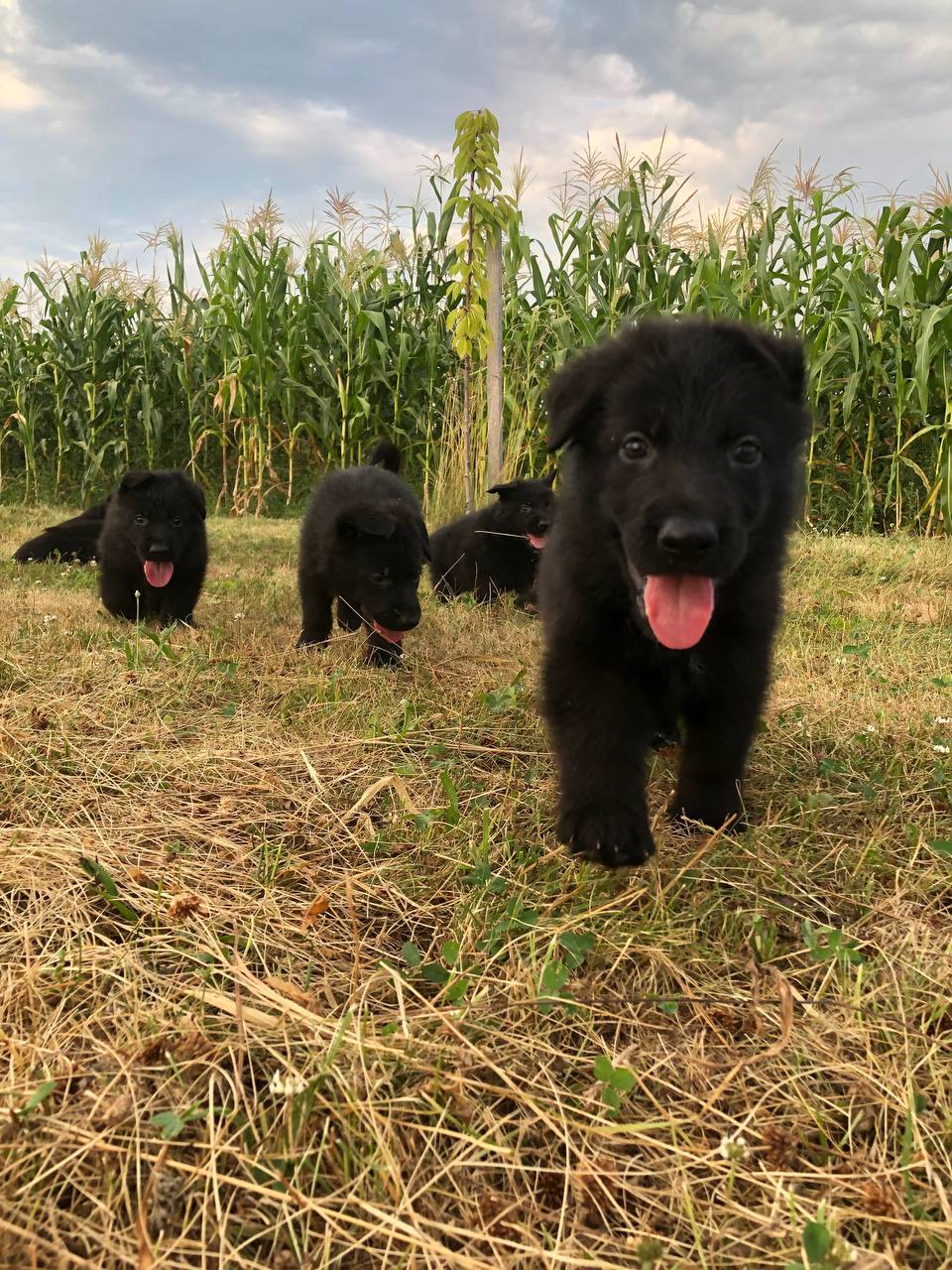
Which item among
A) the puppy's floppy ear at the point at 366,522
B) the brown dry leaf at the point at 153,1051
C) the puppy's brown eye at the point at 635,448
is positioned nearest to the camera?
the brown dry leaf at the point at 153,1051

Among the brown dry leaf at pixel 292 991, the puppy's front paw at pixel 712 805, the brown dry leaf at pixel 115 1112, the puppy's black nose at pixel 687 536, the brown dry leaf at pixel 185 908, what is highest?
the puppy's black nose at pixel 687 536

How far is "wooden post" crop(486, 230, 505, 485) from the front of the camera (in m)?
7.47

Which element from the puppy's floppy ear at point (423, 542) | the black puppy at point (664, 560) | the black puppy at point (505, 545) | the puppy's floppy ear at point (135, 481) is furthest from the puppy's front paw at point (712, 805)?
the puppy's floppy ear at point (135, 481)

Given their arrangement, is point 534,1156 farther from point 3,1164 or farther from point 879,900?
point 879,900

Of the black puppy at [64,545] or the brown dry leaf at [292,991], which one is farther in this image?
the black puppy at [64,545]

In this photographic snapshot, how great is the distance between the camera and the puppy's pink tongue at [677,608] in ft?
6.23

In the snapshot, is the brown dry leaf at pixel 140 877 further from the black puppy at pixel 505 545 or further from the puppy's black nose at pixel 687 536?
the black puppy at pixel 505 545

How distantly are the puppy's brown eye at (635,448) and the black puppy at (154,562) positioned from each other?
3.44 m

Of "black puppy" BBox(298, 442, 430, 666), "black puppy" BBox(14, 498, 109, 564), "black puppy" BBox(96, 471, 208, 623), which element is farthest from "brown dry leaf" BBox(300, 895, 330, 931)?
"black puppy" BBox(14, 498, 109, 564)

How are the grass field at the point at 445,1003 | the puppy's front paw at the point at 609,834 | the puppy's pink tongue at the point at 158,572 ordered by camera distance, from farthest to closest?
the puppy's pink tongue at the point at 158,572 < the puppy's front paw at the point at 609,834 < the grass field at the point at 445,1003

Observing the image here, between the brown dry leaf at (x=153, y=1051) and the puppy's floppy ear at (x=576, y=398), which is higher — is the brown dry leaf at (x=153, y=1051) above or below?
below

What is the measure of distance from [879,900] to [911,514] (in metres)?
7.58

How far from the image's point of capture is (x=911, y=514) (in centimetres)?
862

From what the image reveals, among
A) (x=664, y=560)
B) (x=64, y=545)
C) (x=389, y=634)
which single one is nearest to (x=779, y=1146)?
(x=664, y=560)
